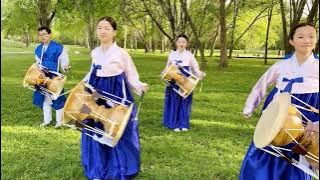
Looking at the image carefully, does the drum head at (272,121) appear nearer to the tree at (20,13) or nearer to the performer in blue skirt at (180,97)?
the performer in blue skirt at (180,97)

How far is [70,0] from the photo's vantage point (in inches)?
974

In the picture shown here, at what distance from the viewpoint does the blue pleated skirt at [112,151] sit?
15.8 ft

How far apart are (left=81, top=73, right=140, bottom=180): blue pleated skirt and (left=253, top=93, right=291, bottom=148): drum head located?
1.66 m

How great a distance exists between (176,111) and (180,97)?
242 millimetres

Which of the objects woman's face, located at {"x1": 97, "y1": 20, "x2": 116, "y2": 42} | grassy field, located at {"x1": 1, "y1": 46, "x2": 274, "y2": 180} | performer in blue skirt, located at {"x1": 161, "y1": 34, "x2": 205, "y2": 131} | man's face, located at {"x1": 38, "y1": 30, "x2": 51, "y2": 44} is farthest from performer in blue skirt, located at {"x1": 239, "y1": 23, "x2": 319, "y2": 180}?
man's face, located at {"x1": 38, "y1": 30, "x2": 51, "y2": 44}

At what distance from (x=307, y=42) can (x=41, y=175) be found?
310cm

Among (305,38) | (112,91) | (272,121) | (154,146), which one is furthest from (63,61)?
(272,121)

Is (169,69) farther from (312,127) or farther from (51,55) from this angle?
(312,127)

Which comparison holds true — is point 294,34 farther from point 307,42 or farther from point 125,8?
point 125,8

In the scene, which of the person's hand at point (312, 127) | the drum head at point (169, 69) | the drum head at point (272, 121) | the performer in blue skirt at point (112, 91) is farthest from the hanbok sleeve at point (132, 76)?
the drum head at point (169, 69)

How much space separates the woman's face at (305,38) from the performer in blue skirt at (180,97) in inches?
145

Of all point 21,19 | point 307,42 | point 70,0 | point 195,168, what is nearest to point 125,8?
point 70,0

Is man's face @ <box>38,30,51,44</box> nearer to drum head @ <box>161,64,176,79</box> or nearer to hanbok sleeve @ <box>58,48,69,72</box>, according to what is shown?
hanbok sleeve @ <box>58,48,69,72</box>

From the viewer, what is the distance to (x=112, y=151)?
4.86 m
